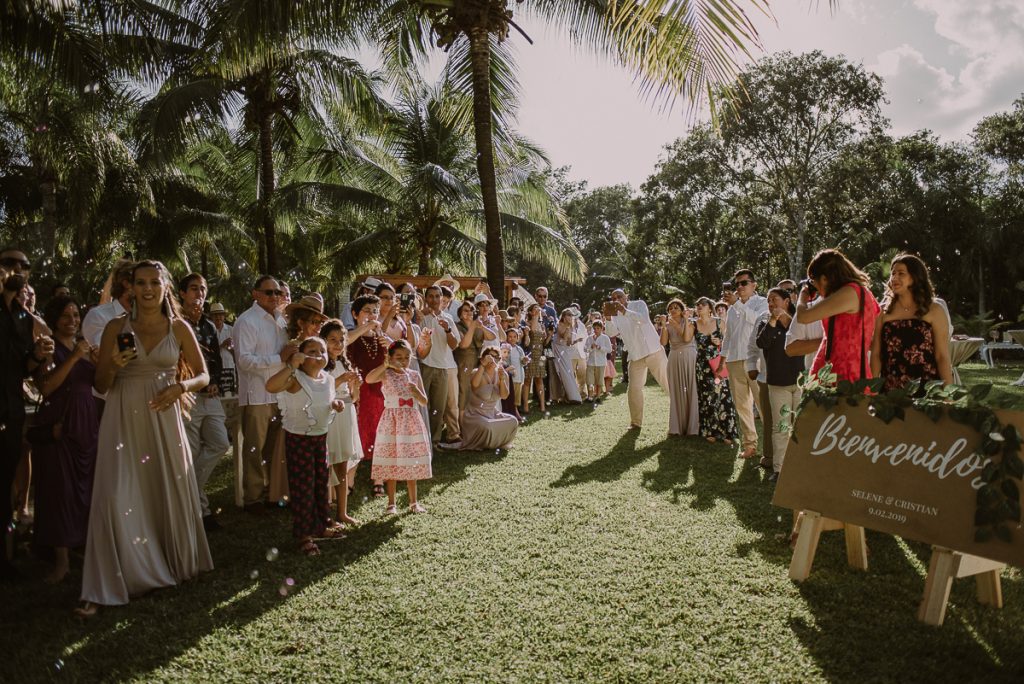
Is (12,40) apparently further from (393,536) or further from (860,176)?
(860,176)

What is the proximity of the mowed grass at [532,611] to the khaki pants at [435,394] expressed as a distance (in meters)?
2.96

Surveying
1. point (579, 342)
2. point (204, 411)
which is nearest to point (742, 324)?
point (204, 411)

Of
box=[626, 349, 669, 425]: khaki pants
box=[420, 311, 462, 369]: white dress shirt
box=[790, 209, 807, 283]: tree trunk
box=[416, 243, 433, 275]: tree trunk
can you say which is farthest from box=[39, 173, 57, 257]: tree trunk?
box=[790, 209, 807, 283]: tree trunk

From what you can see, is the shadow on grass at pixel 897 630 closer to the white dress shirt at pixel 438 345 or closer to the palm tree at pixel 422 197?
the white dress shirt at pixel 438 345

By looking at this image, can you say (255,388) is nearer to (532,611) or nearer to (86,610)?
(86,610)

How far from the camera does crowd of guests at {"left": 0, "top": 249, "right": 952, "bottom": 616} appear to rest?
4172mm

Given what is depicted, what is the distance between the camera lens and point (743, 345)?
8016 mm

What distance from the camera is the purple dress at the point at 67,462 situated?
4.75 metres

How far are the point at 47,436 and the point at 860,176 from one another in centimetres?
3412

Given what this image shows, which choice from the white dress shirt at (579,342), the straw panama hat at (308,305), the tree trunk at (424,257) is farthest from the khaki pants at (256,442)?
the tree trunk at (424,257)

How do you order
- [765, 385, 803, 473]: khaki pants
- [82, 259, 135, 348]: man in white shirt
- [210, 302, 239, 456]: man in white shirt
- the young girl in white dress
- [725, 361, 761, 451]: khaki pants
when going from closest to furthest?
[82, 259, 135, 348]: man in white shirt < the young girl in white dress < [210, 302, 239, 456]: man in white shirt < [765, 385, 803, 473]: khaki pants < [725, 361, 761, 451]: khaki pants

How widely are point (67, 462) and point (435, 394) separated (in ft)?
15.6

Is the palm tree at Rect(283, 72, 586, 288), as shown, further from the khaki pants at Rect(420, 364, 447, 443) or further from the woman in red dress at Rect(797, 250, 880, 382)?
the woman in red dress at Rect(797, 250, 880, 382)

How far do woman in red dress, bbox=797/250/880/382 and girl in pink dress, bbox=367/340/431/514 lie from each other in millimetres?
3360
